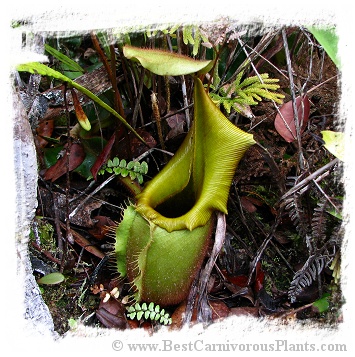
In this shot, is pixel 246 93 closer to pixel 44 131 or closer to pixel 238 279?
pixel 238 279

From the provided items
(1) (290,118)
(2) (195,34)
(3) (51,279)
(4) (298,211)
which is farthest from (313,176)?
(3) (51,279)

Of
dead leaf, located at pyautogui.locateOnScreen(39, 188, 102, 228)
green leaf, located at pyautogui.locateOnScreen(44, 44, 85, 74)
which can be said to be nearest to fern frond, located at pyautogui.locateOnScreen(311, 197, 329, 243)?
dead leaf, located at pyautogui.locateOnScreen(39, 188, 102, 228)

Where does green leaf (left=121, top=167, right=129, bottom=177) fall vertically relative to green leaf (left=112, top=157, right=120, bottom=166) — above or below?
below

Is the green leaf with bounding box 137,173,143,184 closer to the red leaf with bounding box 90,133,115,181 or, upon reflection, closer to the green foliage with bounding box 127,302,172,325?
the red leaf with bounding box 90,133,115,181

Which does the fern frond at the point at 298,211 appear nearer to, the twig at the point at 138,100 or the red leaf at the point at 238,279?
the red leaf at the point at 238,279

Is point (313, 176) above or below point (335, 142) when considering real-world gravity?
below

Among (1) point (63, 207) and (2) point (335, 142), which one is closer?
(2) point (335, 142)
